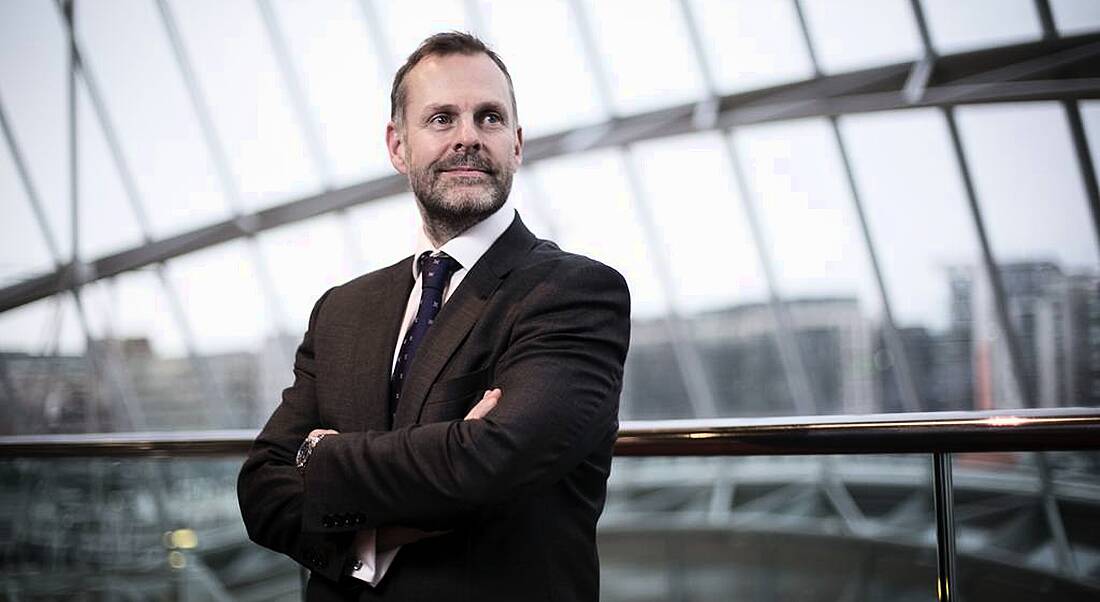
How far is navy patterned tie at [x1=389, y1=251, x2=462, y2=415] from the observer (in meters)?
1.79

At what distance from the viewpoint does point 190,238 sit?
12.9m

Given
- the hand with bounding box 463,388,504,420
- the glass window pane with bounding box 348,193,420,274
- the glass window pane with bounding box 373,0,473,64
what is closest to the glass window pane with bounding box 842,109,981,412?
the glass window pane with bounding box 373,0,473,64

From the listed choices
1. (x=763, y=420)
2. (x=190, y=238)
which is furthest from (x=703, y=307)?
(x=763, y=420)

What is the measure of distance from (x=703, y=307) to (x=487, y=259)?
10.6m

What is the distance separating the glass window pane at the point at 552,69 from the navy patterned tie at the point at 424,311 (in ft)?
33.1

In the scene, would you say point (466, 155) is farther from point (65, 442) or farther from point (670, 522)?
point (670, 522)

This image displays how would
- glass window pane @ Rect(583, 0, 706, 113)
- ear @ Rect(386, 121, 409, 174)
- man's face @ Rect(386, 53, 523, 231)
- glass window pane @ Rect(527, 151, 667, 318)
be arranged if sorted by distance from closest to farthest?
man's face @ Rect(386, 53, 523, 231)
ear @ Rect(386, 121, 409, 174)
glass window pane @ Rect(583, 0, 706, 113)
glass window pane @ Rect(527, 151, 667, 318)

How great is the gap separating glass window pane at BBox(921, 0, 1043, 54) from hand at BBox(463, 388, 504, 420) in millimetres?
9997

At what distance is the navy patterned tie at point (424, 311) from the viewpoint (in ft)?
5.89

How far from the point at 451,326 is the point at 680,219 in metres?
10.3

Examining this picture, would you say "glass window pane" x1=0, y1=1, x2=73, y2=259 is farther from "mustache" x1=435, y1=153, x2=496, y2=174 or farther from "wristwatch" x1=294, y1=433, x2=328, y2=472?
"mustache" x1=435, y1=153, x2=496, y2=174

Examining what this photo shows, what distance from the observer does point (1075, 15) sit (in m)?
9.89

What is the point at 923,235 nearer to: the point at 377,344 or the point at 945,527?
the point at 945,527

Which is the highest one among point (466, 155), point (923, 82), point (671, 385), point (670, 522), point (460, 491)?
point (923, 82)
